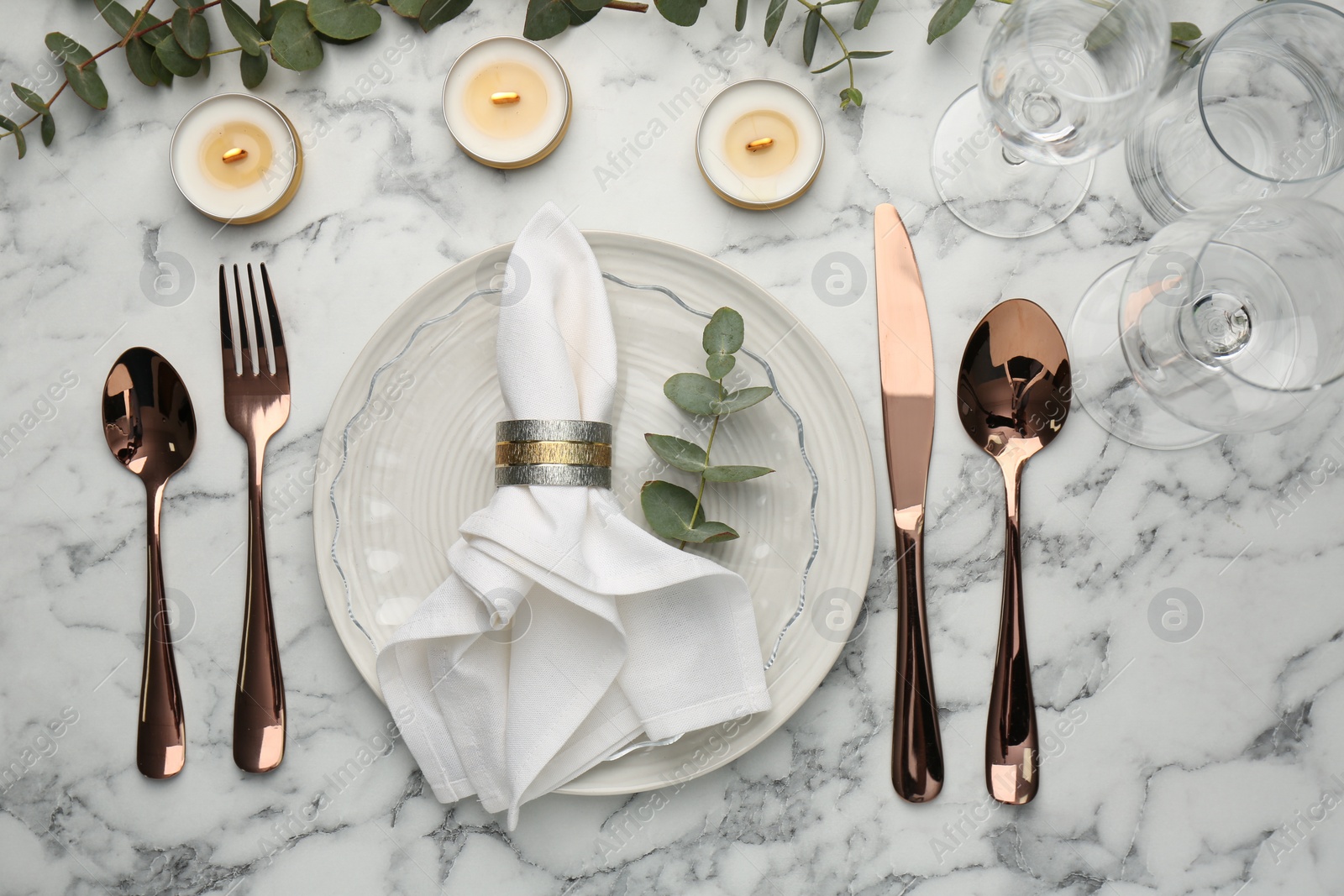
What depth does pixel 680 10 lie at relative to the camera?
2.38 feet

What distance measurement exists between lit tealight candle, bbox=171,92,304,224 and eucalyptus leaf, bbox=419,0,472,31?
6.2 inches

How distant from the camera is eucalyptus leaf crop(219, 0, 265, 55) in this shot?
2.39 feet

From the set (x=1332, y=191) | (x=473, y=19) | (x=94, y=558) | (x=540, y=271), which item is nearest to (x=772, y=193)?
(x=540, y=271)

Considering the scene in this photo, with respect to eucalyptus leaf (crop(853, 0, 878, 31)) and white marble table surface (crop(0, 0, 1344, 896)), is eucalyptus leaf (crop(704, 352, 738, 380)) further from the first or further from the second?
eucalyptus leaf (crop(853, 0, 878, 31))

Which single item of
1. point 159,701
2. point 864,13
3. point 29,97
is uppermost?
point 864,13

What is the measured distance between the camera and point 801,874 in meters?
0.74

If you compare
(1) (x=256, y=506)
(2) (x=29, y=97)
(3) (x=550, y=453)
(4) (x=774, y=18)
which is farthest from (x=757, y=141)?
(2) (x=29, y=97)

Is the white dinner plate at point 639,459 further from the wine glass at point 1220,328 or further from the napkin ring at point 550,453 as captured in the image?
the wine glass at point 1220,328

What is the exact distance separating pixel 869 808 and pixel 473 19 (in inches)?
32.4

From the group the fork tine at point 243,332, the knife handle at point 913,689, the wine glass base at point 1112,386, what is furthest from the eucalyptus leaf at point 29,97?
the wine glass base at point 1112,386

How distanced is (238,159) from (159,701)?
503 millimetres

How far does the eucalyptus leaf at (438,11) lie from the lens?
0.72m

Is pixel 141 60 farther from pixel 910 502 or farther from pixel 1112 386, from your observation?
pixel 1112 386

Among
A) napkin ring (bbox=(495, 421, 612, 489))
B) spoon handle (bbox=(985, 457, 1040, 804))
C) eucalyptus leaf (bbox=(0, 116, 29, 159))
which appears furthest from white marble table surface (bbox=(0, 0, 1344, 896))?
napkin ring (bbox=(495, 421, 612, 489))
